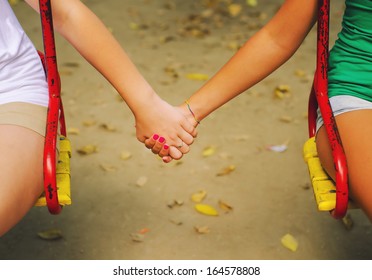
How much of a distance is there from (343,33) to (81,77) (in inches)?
114

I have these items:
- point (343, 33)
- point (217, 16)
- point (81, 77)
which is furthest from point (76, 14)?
point (217, 16)

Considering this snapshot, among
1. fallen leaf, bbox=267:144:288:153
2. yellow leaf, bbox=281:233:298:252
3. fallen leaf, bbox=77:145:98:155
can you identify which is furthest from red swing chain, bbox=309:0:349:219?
fallen leaf, bbox=77:145:98:155

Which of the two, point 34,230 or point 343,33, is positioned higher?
point 343,33

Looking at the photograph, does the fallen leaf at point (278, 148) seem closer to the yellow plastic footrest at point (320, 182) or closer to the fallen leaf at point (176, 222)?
the fallen leaf at point (176, 222)

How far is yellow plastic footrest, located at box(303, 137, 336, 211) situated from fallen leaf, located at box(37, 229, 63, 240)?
132cm

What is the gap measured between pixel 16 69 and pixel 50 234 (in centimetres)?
109

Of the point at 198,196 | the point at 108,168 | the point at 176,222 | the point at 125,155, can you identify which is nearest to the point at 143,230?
the point at 176,222

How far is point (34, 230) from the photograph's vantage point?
307cm

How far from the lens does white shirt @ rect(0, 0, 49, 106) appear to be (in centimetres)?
215

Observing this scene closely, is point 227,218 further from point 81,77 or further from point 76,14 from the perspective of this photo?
point 81,77

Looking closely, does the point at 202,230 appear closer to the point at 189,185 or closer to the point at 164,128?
the point at 189,185

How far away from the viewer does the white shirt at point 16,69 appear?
7.06ft

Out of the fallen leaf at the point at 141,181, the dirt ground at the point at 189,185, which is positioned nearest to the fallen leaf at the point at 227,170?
the dirt ground at the point at 189,185

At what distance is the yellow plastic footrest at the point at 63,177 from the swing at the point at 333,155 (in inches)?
30.7
